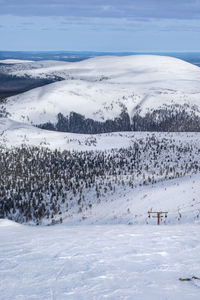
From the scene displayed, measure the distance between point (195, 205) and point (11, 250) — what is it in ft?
91.3

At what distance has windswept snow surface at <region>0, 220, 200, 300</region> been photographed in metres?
10.5

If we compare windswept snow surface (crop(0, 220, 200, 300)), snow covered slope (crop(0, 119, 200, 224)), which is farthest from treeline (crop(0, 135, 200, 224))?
windswept snow surface (crop(0, 220, 200, 300))

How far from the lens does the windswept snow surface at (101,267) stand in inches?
415

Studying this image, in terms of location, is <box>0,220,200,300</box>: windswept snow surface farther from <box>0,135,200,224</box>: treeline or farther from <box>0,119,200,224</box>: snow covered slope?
<box>0,135,200,224</box>: treeline

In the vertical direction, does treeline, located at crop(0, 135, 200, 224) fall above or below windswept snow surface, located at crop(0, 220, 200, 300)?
below

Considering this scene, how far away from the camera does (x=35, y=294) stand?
418 inches

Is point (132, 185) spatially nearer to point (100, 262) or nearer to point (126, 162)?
point (126, 162)

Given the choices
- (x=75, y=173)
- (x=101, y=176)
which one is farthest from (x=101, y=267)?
(x=75, y=173)

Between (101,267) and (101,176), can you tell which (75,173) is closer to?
(101,176)

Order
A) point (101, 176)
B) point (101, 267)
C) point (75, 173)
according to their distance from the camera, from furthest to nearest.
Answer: point (75, 173) < point (101, 176) < point (101, 267)

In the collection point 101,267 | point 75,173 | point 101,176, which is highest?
point 101,267

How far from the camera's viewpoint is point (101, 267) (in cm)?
1283

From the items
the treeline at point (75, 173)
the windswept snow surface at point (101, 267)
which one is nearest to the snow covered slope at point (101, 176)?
the treeline at point (75, 173)

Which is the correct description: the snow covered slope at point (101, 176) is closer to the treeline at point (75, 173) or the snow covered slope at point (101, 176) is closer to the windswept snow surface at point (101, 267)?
the treeline at point (75, 173)
